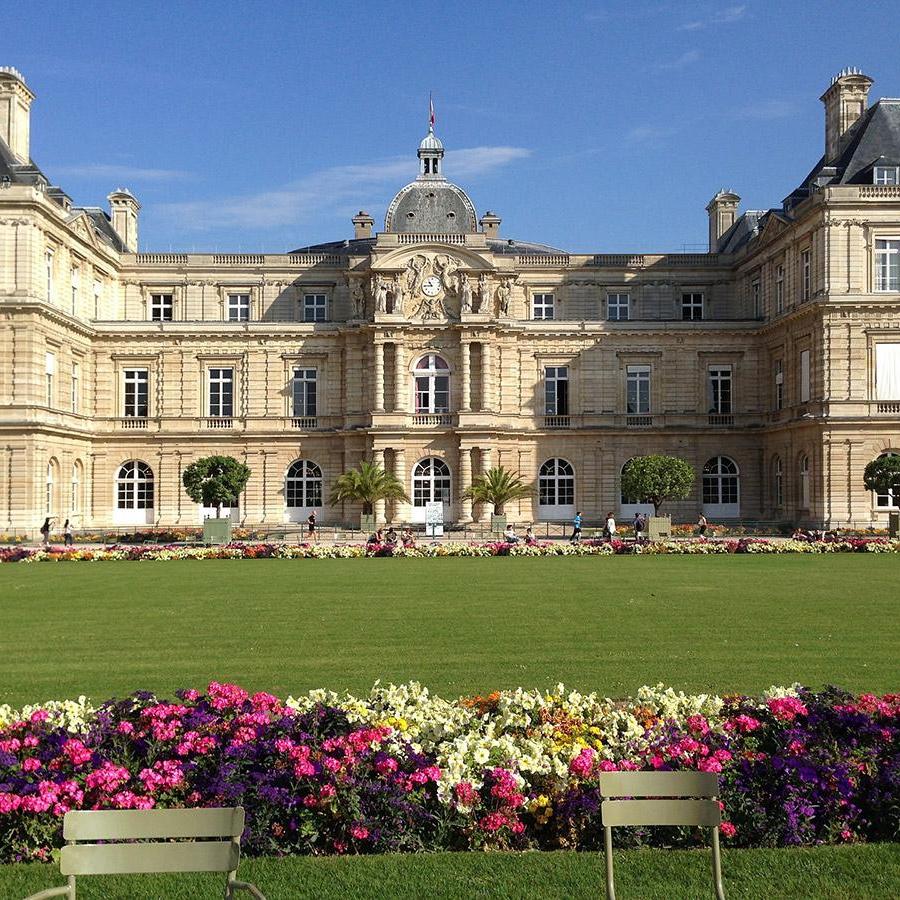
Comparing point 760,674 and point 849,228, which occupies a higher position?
point 849,228

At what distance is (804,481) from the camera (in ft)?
156

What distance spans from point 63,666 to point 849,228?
134 ft

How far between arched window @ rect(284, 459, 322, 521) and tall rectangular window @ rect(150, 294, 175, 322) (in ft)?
41.1

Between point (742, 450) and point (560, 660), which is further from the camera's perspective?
point (742, 450)

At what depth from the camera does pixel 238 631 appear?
1747cm

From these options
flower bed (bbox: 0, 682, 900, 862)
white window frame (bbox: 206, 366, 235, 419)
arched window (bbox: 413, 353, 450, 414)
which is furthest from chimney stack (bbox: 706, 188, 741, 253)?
flower bed (bbox: 0, 682, 900, 862)

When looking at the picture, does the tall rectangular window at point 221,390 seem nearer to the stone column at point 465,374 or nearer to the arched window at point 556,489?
the stone column at point 465,374

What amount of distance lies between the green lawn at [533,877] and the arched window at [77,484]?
1797 inches

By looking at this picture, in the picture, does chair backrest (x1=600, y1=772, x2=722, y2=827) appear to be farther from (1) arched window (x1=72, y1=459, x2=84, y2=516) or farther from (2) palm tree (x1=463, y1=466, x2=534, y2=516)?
(1) arched window (x1=72, y1=459, x2=84, y2=516)

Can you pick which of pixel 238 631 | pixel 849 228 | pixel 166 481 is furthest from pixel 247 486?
pixel 238 631

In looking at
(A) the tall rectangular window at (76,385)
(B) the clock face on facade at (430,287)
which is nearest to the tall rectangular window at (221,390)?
(A) the tall rectangular window at (76,385)

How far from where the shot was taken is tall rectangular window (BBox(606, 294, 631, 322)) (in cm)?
5928

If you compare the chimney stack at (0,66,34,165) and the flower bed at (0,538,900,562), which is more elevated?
the chimney stack at (0,66,34,165)

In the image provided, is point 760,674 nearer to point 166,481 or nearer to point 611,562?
point 611,562
